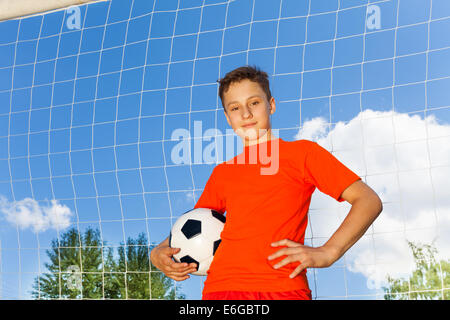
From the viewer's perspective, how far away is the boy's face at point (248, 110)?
68.9 inches

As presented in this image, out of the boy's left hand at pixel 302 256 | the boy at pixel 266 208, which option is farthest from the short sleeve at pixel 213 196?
the boy's left hand at pixel 302 256

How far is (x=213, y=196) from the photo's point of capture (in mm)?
1941

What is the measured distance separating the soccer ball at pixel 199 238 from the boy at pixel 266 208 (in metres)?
0.05

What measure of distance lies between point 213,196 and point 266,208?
394 millimetres

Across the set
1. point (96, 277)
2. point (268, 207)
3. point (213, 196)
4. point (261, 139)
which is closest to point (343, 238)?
point (268, 207)

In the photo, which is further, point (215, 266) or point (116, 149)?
point (116, 149)

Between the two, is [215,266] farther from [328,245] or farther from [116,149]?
[116,149]

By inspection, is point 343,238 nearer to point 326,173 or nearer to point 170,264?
point 326,173

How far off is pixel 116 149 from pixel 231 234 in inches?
130

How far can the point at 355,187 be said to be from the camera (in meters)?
1.54

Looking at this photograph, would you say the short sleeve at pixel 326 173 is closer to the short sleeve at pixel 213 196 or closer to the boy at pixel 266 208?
the boy at pixel 266 208

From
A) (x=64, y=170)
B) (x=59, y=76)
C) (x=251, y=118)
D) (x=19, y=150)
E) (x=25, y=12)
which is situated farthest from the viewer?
(x=64, y=170)
